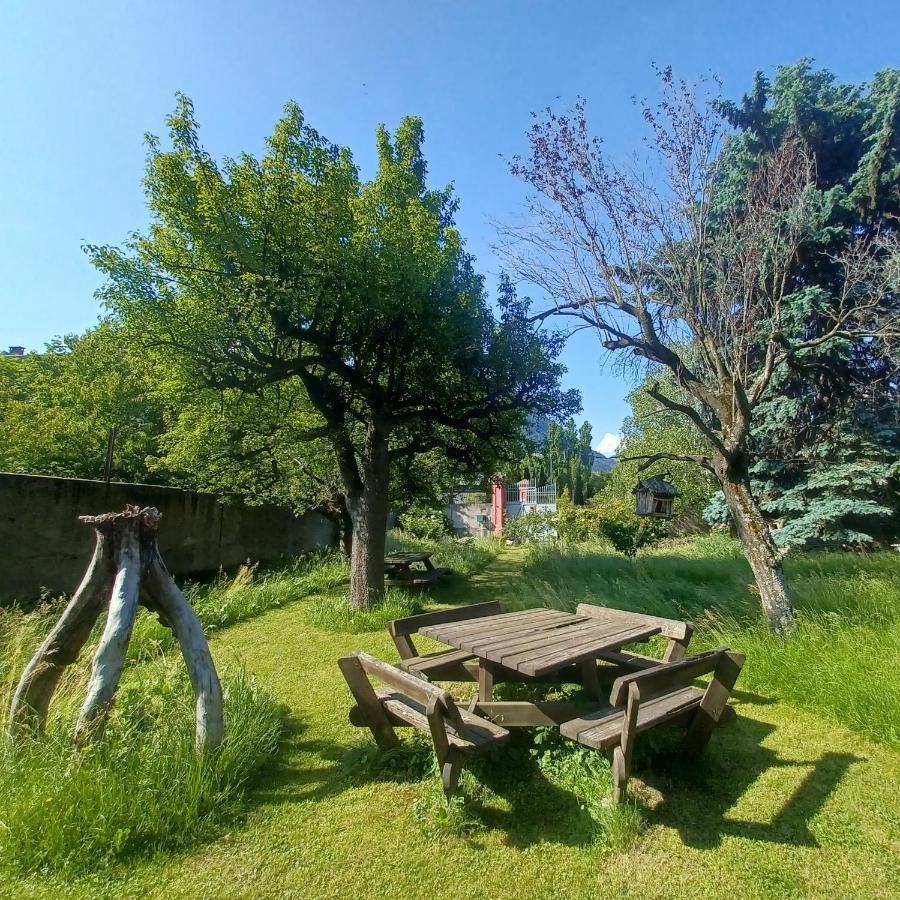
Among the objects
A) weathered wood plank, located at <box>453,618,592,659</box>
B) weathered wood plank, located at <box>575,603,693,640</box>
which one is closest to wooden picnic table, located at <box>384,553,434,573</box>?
weathered wood plank, located at <box>575,603,693,640</box>

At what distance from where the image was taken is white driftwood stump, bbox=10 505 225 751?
9.31 feet

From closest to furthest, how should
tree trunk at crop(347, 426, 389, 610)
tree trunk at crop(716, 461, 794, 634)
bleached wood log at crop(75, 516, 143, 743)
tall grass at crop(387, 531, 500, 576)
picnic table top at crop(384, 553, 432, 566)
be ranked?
1. bleached wood log at crop(75, 516, 143, 743)
2. tree trunk at crop(716, 461, 794, 634)
3. tree trunk at crop(347, 426, 389, 610)
4. picnic table top at crop(384, 553, 432, 566)
5. tall grass at crop(387, 531, 500, 576)

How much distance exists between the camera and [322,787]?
9.70 feet

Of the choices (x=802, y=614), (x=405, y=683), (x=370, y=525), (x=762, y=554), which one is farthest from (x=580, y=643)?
(x=370, y=525)

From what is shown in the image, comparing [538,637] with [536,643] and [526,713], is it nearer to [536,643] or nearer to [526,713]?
[536,643]

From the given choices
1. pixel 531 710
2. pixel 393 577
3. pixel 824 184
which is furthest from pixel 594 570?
pixel 824 184

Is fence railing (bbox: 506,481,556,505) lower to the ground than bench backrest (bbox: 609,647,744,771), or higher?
higher

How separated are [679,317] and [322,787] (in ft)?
20.7

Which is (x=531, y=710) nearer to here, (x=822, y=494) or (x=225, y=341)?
(x=225, y=341)

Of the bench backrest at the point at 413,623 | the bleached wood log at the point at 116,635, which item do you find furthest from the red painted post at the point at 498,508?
the bleached wood log at the point at 116,635

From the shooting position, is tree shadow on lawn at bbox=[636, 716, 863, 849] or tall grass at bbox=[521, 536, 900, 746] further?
tall grass at bbox=[521, 536, 900, 746]

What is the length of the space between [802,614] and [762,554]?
69cm

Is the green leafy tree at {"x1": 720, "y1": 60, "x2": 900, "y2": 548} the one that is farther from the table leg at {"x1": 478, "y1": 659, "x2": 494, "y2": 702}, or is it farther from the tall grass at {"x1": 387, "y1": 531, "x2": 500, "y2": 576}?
the table leg at {"x1": 478, "y1": 659, "x2": 494, "y2": 702}

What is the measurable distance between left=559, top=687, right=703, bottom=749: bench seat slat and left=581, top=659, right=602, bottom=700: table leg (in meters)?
0.42
